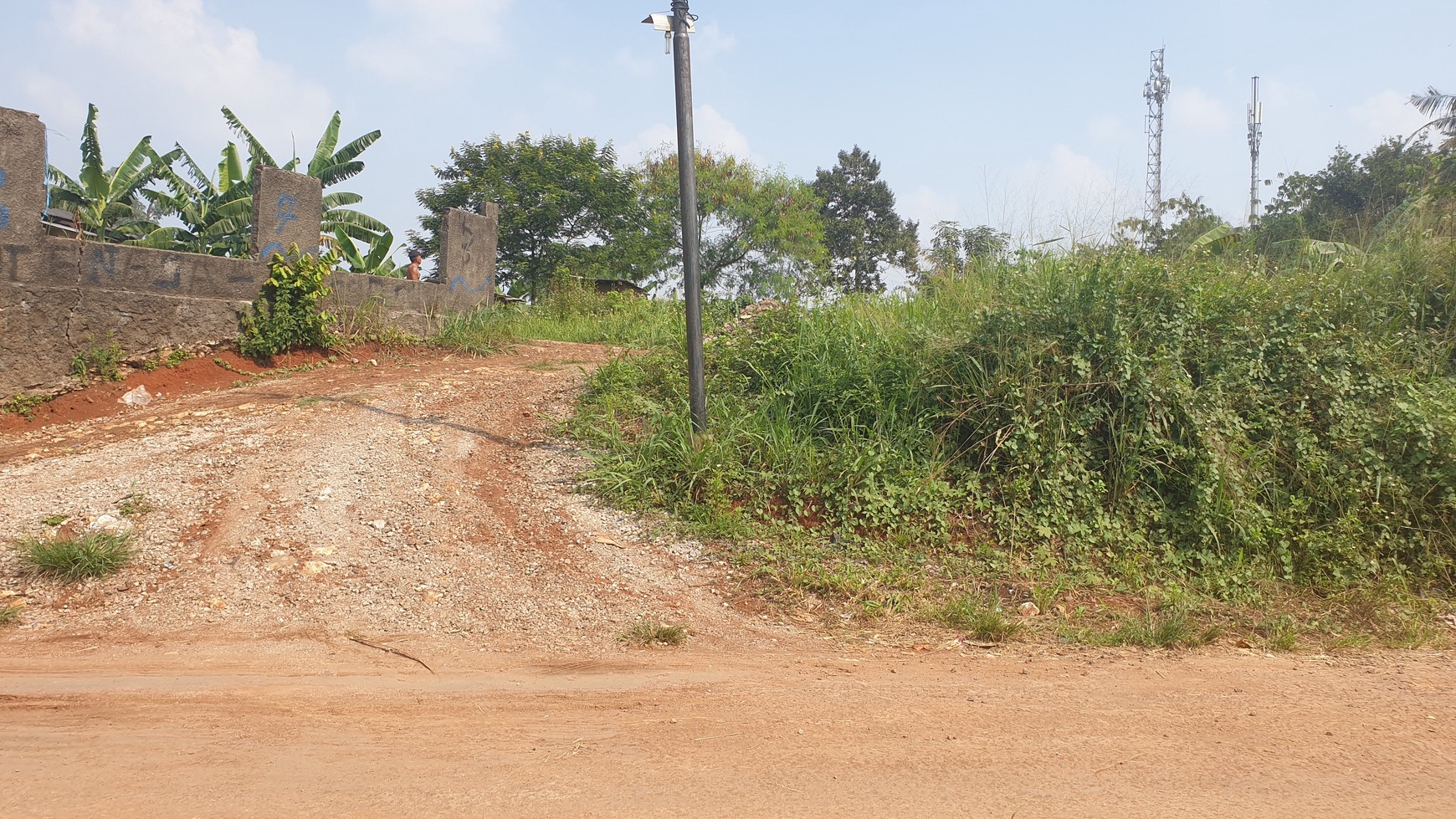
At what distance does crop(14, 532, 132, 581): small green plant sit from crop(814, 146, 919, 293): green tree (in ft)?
95.2

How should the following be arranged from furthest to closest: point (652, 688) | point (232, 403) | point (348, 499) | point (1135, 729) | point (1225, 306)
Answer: point (232, 403)
point (1225, 306)
point (348, 499)
point (652, 688)
point (1135, 729)

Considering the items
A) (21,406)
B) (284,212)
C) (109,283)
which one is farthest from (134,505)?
(284,212)

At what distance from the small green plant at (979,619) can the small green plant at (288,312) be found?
24.3ft

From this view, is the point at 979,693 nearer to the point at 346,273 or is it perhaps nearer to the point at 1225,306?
the point at 1225,306

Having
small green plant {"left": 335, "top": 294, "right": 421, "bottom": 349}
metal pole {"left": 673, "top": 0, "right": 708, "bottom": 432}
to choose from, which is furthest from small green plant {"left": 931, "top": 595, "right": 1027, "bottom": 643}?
small green plant {"left": 335, "top": 294, "right": 421, "bottom": 349}

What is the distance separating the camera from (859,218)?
3397 cm

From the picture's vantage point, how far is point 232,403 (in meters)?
7.76

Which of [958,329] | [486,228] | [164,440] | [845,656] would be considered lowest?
[845,656]

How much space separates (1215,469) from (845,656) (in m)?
3.10

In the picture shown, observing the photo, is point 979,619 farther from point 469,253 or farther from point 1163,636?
point 469,253

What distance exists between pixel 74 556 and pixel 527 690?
2.83 metres

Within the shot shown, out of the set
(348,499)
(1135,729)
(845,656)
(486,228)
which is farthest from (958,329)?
(486,228)

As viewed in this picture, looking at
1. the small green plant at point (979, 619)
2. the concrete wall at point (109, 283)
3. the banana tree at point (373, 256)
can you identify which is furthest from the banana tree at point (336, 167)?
the small green plant at point (979, 619)

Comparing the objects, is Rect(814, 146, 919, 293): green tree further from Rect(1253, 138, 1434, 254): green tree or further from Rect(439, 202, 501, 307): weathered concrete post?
Rect(439, 202, 501, 307): weathered concrete post
